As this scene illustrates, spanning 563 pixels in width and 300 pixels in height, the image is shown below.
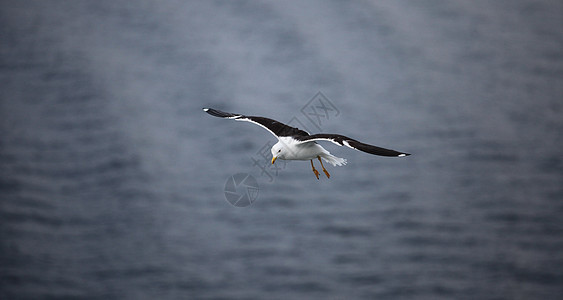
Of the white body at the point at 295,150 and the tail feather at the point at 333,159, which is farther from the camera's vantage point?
the tail feather at the point at 333,159

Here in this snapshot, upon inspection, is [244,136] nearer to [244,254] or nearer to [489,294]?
[244,254]

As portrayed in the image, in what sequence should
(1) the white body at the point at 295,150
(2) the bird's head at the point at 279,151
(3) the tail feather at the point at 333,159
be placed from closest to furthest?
1. (1) the white body at the point at 295,150
2. (2) the bird's head at the point at 279,151
3. (3) the tail feather at the point at 333,159

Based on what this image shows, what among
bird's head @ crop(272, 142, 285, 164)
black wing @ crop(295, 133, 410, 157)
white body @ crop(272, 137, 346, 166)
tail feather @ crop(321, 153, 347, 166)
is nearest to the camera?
black wing @ crop(295, 133, 410, 157)

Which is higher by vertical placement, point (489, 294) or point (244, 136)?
point (244, 136)

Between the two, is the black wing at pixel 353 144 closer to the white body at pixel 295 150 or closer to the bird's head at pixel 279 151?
the white body at pixel 295 150

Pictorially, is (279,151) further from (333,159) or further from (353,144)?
(353,144)

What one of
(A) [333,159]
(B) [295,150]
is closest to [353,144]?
(B) [295,150]

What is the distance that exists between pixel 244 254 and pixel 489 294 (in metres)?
10.4

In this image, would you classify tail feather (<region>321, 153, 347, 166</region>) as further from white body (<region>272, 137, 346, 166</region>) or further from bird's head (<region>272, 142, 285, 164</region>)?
bird's head (<region>272, 142, 285, 164</region>)

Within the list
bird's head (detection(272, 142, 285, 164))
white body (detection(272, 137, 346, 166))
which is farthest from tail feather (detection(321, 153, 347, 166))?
bird's head (detection(272, 142, 285, 164))

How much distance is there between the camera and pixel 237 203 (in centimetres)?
3164

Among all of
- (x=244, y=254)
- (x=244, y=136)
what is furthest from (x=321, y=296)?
(x=244, y=136)

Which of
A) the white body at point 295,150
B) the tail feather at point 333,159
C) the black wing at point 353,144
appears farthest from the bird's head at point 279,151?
the tail feather at point 333,159

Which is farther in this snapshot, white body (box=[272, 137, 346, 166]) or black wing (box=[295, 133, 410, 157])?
white body (box=[272, 137, 346, 166])
